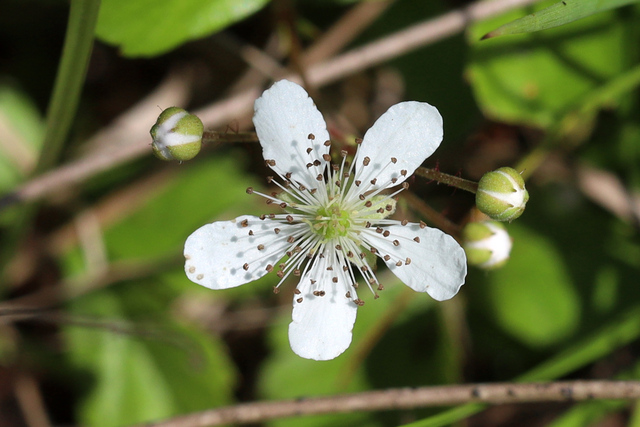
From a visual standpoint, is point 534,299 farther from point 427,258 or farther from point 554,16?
point 554,16

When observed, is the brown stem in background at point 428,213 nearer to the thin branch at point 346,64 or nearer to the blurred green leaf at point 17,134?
the thin branch at point 346,64

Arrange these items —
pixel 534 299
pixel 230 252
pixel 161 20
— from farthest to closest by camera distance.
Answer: pixel 534 299
pixel 161 20
pixel 230 252

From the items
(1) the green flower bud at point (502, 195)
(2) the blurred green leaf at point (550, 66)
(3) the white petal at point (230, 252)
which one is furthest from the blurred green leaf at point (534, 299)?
(3) the white petal at point (230, 252)

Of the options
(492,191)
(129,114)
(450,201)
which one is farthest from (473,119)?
(129,114)

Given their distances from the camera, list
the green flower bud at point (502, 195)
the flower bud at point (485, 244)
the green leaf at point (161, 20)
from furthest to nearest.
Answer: the green leaf at point (161, 20) < the flower bud at point (485, 244) < the green flower bud at point (502, 195)

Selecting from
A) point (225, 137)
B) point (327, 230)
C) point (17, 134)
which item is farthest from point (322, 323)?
point (17, 134)

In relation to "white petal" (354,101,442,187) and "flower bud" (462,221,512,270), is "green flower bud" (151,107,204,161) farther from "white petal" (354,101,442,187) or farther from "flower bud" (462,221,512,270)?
"flower bud" (462,221,512,270)
